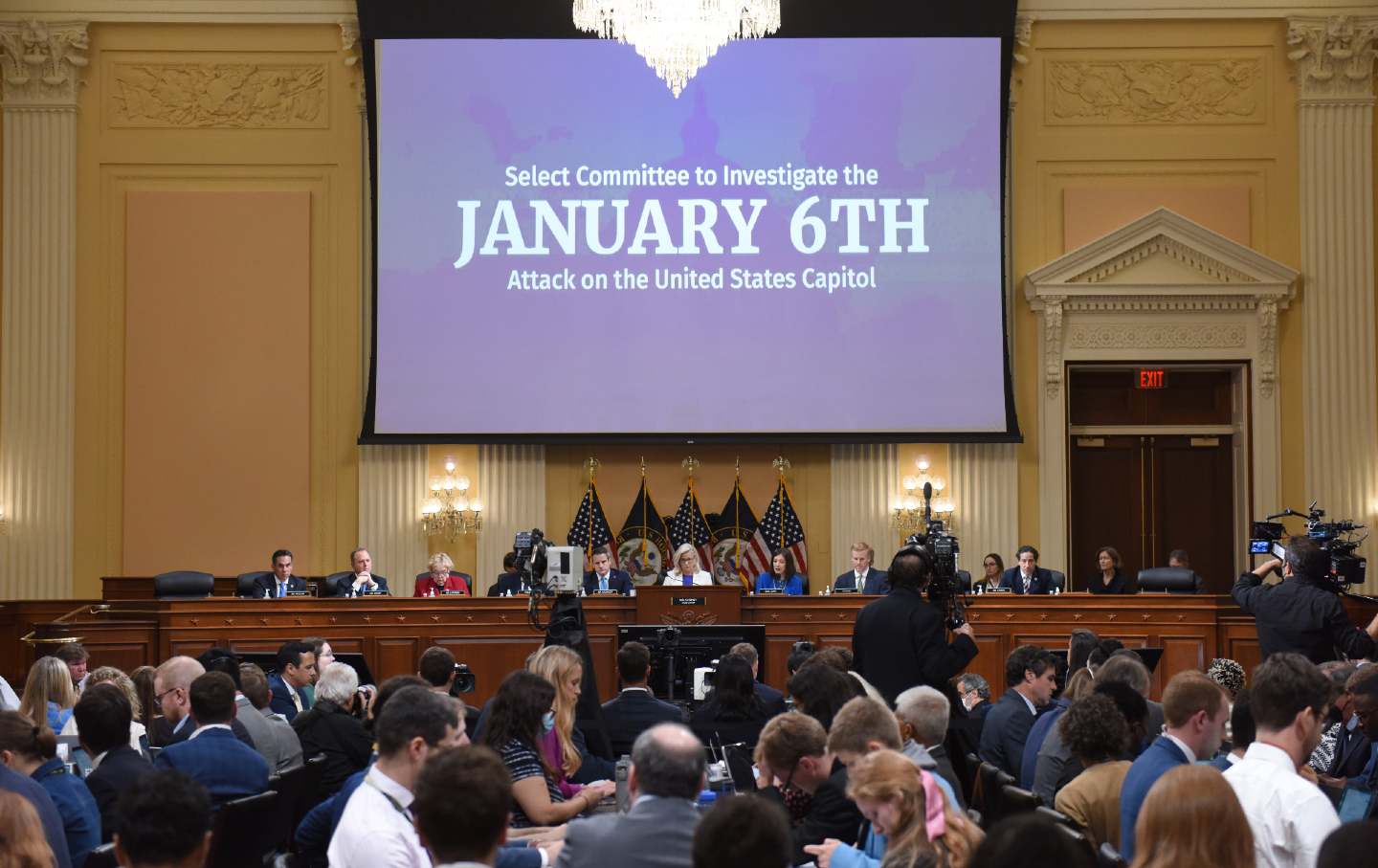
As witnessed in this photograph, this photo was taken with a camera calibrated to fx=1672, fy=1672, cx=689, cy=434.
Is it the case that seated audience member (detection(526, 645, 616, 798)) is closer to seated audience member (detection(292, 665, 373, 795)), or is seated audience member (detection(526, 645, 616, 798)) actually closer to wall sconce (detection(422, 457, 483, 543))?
seated audience member (detection(292, 665, 373, 795))

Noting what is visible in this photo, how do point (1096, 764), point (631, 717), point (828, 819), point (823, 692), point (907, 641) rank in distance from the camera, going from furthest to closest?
point (907, 641)
point (631, 717)
point (823, 692)
point (1096, 764)
point (828, 819)

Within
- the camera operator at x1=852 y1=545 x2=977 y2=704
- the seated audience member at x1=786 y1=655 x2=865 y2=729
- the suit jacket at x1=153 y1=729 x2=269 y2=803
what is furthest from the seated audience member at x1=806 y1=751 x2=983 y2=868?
the camera operator at x1=852 y1=545 x2=977 y2=704

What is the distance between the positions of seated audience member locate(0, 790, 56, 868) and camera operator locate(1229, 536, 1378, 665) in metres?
5.76

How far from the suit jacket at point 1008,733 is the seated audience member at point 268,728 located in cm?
290

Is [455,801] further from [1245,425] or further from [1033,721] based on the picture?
[1245,425]

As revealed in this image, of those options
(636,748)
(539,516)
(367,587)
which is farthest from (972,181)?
(636,748)

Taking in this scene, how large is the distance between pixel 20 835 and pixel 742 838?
5.74 ft

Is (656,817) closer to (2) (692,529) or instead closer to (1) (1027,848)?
(1) (1027,848)

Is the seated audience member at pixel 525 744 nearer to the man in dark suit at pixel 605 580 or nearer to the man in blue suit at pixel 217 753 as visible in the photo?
the man in blue suit at pixel 217 753

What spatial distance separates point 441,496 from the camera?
15.7 m

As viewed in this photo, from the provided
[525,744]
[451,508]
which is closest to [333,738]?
[525,744]

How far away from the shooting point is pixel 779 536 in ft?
51.6

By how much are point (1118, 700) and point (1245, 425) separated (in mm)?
11110

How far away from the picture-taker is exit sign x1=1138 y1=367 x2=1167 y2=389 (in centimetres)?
1614
